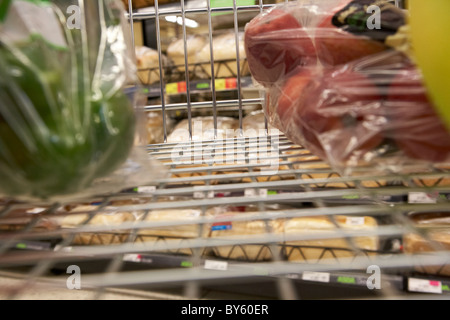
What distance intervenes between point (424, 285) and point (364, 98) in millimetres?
1208

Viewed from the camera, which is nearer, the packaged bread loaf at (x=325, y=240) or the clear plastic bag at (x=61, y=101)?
the clear plastic bag at (x=61, y=101)

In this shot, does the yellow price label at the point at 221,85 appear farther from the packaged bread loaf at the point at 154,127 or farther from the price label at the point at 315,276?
the price label at the point at 315,276

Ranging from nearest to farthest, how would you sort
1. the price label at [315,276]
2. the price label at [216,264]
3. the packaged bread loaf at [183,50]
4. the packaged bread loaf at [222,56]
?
the price label at [315,276] → the price label at [216,264] → the packaged bread loaf at [222,56] → the packaged bread loaf at [183,50]

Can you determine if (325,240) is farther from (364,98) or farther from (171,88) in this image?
(364,98)

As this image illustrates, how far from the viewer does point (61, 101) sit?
279 millimetres

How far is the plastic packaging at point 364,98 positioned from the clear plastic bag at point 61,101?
7.5 inches

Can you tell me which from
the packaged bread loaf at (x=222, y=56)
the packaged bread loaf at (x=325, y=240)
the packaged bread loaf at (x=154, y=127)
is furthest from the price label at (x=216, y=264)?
the packaged bread loaf at (x=222, y=56)

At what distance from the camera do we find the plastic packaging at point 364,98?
332 millimetres

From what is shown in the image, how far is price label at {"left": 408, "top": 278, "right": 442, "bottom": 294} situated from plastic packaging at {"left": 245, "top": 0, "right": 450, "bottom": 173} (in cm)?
114

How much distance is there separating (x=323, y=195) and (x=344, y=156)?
42mm

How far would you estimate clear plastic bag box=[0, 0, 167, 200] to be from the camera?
27 cm

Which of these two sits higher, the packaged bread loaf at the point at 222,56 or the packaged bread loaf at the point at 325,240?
the packaged bread loaf at the point at 222,56
